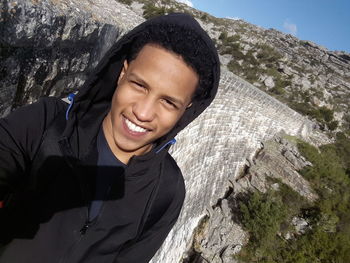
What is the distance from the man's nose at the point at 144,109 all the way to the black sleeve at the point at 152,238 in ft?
1.70

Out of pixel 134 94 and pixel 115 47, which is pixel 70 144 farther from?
pixel 115 47

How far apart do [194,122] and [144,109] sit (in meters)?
5.32

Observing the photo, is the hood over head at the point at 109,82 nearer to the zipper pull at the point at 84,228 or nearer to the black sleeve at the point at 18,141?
the black sleeve at the point at 18,141

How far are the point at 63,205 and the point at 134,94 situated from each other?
61 centimetres

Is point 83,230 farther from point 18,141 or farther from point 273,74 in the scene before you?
point 273,74

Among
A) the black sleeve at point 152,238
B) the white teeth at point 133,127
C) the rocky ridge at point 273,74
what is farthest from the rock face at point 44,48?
the rocky ridge at point 273,74

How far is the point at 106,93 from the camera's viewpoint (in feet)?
4.73

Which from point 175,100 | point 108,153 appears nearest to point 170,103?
point 175,100

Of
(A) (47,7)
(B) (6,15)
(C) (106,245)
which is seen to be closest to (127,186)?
(C) (106,245)

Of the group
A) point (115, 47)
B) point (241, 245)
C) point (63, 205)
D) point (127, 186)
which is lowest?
point (241, 245)

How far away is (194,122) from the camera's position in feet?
21.5

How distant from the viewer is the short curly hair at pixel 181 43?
126cm

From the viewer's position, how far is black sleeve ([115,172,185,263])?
4.90 ft

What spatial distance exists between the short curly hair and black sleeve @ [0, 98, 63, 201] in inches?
22.1
